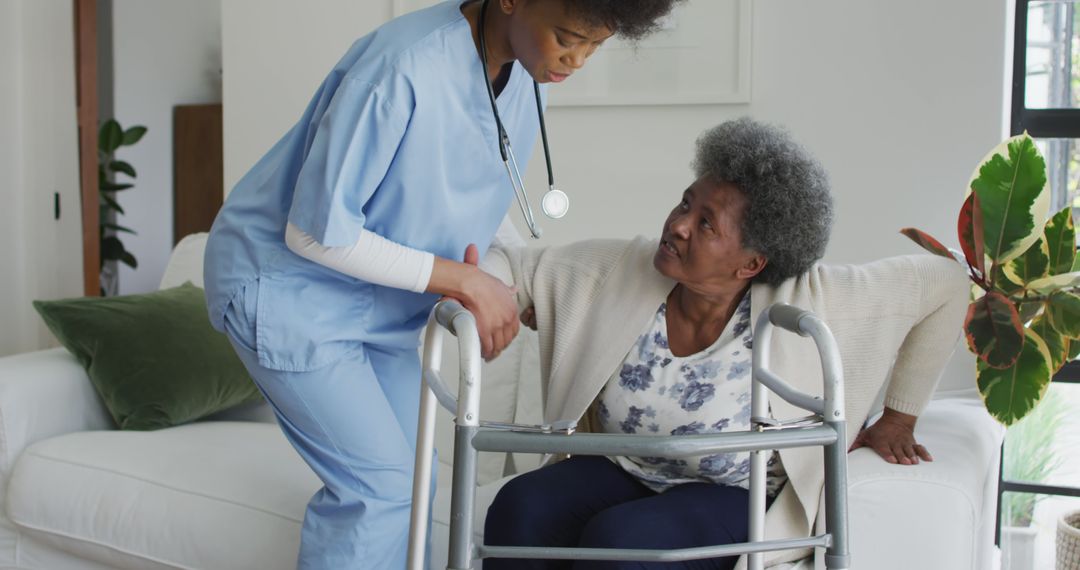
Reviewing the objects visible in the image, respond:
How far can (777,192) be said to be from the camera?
1504mm

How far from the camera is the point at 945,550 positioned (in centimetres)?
145

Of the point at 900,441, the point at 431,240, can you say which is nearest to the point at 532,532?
the point at 431,240

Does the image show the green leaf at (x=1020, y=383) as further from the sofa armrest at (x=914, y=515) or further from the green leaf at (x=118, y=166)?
the green leaf at (x=118, y=166)

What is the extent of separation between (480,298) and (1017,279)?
3.42 ft

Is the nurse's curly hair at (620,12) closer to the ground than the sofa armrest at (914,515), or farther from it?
farther from it

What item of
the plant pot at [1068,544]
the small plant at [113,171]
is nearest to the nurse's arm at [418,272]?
the plant pot at [1068,544]

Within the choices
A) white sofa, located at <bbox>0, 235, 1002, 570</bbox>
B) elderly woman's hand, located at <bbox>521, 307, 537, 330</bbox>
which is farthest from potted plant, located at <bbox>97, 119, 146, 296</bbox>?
elderly woman's hand, located at <bbox>521, 307, 537, 330</bbox>

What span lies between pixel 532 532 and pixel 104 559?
0.97 m

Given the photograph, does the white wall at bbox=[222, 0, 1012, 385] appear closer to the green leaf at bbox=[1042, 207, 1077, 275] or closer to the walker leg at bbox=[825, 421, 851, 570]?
the green leaf at bbox=[1042, 207, 1077, 275]

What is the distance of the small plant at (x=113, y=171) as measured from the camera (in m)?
4.65

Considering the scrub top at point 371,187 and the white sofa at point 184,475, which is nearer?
the scrub top at point 371,187

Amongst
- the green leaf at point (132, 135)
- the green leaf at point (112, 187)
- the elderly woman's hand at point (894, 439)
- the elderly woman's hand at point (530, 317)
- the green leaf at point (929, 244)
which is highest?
the green leaf at point (132, 135)

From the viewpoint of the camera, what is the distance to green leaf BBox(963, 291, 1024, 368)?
69.4 inches

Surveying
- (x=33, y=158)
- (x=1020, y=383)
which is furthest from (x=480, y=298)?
(x=33, y=158)
